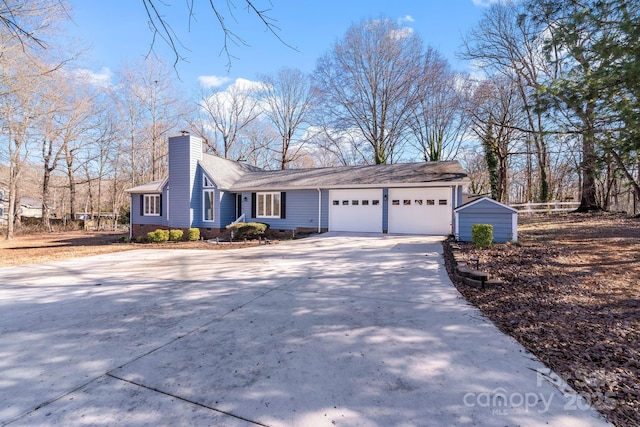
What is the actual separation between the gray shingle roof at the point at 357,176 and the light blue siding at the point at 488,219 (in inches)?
122

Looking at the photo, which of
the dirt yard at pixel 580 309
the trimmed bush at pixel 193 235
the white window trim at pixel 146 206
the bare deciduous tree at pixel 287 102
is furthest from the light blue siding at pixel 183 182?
the bare deciduous tree at pixel 287 102

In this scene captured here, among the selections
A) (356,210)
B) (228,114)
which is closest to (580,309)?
(356,210)

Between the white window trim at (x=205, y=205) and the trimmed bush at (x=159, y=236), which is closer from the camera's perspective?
the trimmed bush at (x=159, y=236)

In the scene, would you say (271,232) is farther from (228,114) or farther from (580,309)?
(228,114)

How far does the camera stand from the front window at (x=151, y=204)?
17.3m

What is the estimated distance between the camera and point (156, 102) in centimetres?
2589

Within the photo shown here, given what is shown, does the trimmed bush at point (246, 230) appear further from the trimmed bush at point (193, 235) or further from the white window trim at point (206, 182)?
the white window trim at point (206, 182)

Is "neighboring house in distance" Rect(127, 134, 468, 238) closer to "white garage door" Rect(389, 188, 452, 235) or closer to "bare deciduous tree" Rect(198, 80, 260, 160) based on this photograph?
"white garage door" Rect(389, 188, 452, 235)

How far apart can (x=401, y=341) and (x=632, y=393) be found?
5.59 ft

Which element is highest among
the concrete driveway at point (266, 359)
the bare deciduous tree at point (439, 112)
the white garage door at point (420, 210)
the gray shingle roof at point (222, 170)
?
the bare deciduous tree at point (439, 112)

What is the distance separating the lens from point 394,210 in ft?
A: 44.1

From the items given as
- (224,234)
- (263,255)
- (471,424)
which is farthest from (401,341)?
(224,234)

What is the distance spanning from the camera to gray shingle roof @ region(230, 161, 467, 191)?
13172 millimetres

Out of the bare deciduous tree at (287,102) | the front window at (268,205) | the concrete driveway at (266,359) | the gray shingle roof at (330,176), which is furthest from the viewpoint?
the bare deciduous tree at (287,102)
